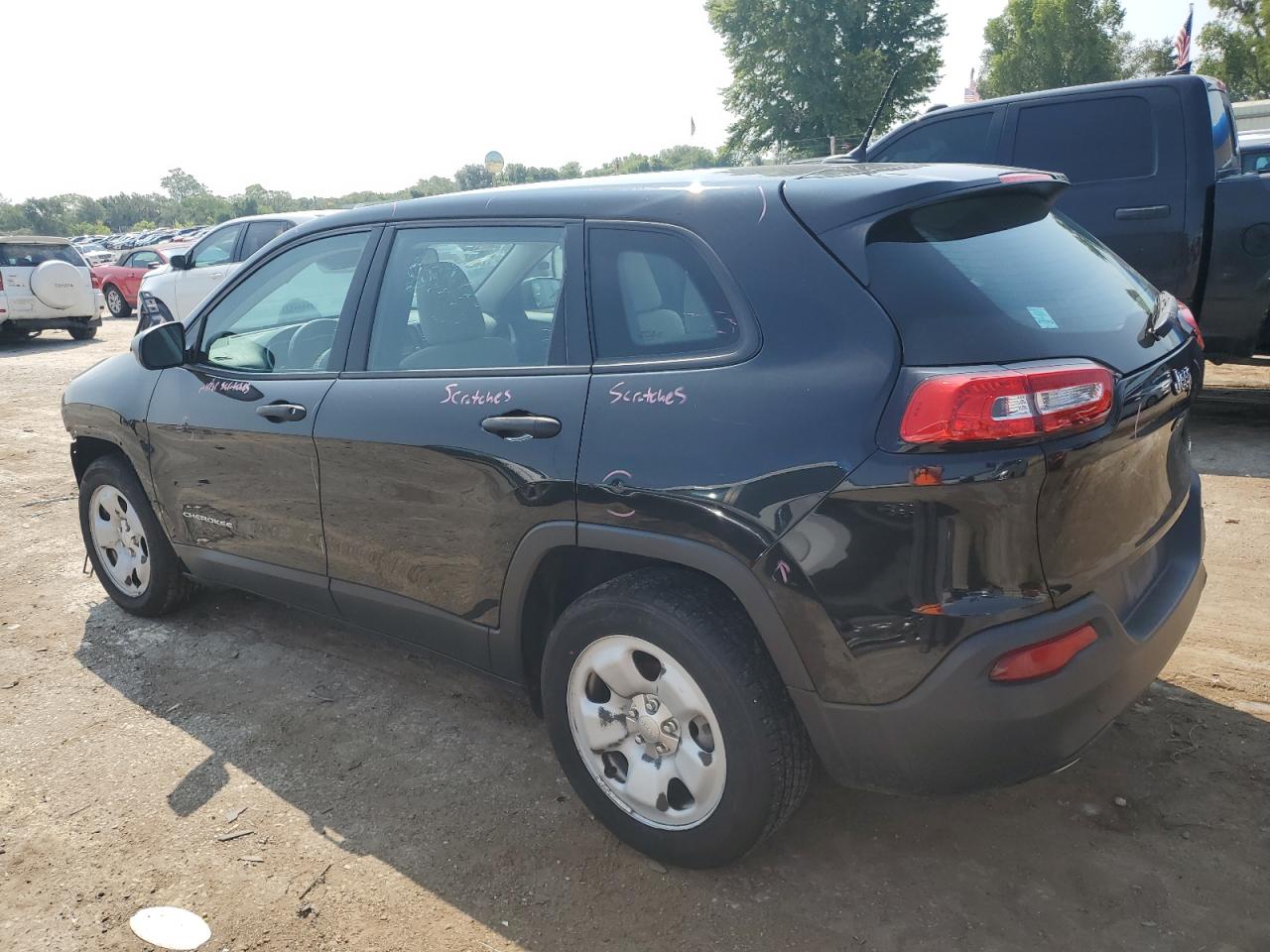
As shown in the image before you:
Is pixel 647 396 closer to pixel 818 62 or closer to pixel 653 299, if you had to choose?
pixel 653 299

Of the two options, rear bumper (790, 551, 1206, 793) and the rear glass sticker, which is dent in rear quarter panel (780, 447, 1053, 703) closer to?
rear bumper (790, 551, 1206, 793)

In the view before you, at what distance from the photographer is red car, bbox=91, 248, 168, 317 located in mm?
19734

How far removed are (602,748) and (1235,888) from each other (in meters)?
1.61

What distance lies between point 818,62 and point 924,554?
126 feet

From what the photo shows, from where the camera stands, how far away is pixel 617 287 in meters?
2.70

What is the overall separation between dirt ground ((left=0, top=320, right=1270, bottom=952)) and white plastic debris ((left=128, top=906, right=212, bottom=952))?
0.12 ft

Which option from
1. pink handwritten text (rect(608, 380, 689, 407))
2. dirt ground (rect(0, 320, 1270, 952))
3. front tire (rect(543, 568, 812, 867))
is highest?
pink handwritten text (rect(608, 380, 689, 407))

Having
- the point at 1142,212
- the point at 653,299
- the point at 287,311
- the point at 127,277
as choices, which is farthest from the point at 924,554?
the point at 127,277

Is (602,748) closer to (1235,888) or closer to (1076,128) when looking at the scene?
(1235,888)

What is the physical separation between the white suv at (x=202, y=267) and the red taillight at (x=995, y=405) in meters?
11.3

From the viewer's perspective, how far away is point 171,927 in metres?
2.56

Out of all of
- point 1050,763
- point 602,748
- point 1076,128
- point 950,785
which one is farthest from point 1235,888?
point 1076,128

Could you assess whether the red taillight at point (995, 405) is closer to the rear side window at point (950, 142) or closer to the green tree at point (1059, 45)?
the rear side window at point (950, 142)

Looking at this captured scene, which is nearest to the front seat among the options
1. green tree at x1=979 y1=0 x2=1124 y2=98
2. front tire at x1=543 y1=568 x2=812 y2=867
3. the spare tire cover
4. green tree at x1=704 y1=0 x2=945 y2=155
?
front tire at x1=543 y1=568 x2=812 y2=867
